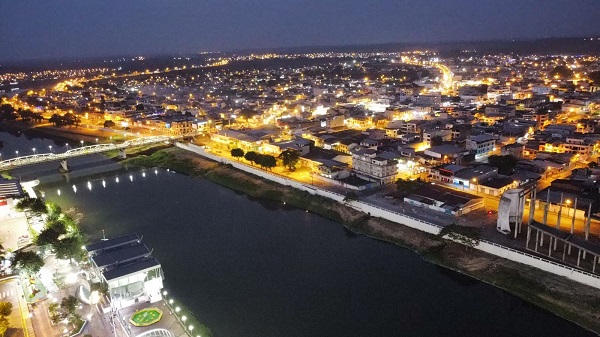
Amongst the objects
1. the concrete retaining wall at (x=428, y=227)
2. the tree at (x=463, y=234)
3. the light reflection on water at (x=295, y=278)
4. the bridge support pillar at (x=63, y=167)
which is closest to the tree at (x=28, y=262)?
the light reflection on water at (x=295, y=278)

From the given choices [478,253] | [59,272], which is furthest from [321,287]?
[59,272]

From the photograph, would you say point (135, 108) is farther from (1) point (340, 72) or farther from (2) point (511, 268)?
(1) point (340, 72)

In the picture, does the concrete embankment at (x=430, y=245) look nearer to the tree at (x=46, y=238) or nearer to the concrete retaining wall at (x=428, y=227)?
the concrete retaining wall at (x=428, y=227)

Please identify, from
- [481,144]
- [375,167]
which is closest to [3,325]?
[375,167]

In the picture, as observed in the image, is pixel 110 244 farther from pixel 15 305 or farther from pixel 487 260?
pixel 487 260

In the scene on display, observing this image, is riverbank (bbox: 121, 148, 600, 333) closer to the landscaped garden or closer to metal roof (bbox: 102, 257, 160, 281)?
metal roof (bbox: 102, 257, 160, 281)

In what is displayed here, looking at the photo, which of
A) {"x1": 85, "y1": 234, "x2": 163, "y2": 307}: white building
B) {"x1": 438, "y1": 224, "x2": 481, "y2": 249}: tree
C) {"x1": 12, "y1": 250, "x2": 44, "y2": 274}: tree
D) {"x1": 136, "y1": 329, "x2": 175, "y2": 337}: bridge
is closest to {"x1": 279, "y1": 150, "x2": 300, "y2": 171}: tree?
{"x1": 438, "y1": 224, "x2": 481, "y2": 249}: tree
